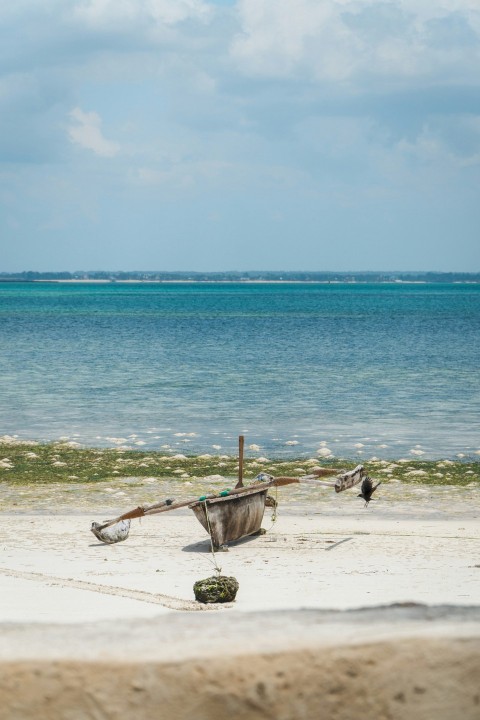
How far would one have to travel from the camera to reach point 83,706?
3531 mm

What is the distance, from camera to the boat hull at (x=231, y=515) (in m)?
16.8

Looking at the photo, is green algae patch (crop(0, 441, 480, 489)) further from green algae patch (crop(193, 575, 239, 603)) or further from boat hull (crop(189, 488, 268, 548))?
green algae patch (crop(193, 575, 239, 603))

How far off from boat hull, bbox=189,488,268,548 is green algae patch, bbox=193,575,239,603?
354cm

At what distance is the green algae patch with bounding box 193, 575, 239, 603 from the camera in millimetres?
12688

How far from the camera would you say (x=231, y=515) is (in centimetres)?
1706

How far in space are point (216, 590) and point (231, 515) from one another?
4.25 m

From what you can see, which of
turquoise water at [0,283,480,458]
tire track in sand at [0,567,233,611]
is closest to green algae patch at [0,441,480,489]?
turquoise water at [0,283,480,458]

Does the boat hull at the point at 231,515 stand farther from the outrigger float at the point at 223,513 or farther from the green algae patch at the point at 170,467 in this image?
the green algae patch at the point at 170,467

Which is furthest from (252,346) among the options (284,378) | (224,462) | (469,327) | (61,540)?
(61,540)

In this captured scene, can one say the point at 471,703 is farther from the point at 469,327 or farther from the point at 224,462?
the point at 469,327

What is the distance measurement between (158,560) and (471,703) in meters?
12.9

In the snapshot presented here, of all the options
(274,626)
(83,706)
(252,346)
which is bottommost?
(252,346)

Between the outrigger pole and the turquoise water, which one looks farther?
the turquoise water

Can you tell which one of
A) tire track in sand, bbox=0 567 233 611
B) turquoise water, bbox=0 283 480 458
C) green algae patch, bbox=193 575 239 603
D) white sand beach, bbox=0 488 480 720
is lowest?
turquoise water, bbox=0 283 480 458
